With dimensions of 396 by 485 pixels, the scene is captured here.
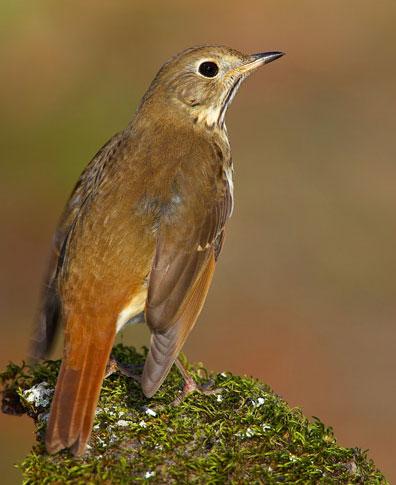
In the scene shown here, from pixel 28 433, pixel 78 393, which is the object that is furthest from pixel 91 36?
pixel 78 393

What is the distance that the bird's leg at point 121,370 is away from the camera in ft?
16.8

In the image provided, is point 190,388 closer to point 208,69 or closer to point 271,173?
point 208,69

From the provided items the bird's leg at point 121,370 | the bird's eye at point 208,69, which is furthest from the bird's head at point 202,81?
the bird's leg at point 121,370

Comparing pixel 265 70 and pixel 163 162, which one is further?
pixel 265 70

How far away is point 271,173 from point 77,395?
9300mm

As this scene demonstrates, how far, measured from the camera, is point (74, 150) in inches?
506

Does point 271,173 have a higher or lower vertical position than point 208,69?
lower

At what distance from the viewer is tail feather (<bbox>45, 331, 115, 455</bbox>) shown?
4148mm

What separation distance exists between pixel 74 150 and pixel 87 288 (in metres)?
8.20

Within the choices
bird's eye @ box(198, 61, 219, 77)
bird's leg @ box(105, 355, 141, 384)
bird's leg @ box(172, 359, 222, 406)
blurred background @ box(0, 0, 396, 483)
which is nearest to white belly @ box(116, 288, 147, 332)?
bird's leg @ box(105, 355, 141, 384)

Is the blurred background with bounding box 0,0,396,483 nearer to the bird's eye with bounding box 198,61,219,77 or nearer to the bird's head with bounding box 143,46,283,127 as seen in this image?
the bird's head with bounding box 143,46,283,127

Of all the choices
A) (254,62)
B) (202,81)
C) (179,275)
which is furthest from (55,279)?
(254,62)

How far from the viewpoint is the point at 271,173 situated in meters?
13.4

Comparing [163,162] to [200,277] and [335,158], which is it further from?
[335,158]
